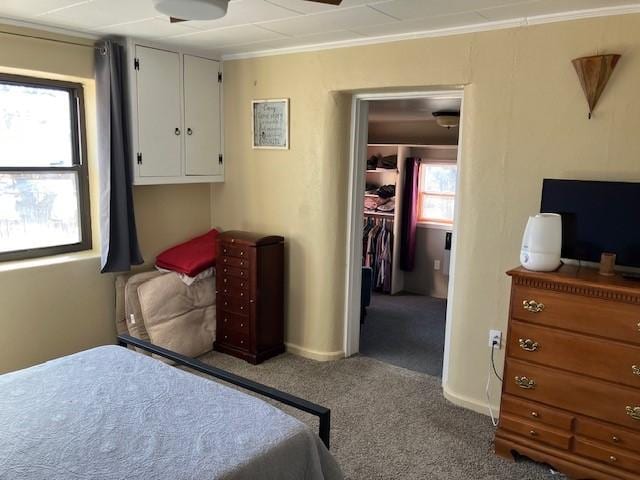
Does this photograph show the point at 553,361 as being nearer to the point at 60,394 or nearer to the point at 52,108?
the point at 60,394

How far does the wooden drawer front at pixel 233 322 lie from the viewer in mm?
3789

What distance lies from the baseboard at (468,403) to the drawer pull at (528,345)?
723 millimetres

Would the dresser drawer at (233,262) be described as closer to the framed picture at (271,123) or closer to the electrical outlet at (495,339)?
the framed picture at (271,123)

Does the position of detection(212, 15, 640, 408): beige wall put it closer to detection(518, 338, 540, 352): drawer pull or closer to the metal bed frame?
detection(518, 338, 540, 352): drawer pull

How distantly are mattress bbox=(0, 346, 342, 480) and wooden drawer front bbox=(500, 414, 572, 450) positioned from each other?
1144mm

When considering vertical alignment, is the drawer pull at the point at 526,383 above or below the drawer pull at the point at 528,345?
below

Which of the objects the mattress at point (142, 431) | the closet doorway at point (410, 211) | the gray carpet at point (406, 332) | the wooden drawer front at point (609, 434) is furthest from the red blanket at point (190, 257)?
the wooden drawer front at point (609, 434)

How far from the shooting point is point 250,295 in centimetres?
372

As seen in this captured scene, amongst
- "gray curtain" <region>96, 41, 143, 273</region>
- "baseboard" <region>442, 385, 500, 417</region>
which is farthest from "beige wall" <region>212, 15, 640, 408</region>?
"gray curtain" <region>96, 41, 143, 273</region>

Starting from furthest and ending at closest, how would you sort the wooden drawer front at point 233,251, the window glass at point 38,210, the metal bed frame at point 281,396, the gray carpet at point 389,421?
1. the wooden drawer front at point 233,251
2. the window glass at point 38,210
3. the gray carpet at point 389,421
4. the metal bed frame at point 281,396

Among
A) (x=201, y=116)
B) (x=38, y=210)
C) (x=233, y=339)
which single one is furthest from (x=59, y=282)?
(x=201, y=116)

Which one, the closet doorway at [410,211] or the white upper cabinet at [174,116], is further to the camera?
the closet doorway at [410,211]

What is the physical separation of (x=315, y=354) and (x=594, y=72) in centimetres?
259

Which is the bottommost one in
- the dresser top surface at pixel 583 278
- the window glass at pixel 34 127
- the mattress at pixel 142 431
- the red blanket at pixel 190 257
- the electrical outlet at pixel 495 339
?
the electrical outlet at pixel 495 339
